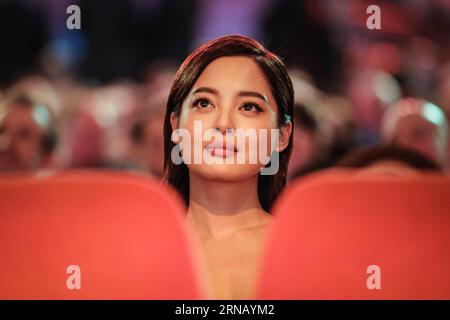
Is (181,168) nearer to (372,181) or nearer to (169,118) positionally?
(169,118)

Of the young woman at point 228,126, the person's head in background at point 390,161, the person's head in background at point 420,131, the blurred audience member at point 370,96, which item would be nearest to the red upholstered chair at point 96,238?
the young woman at point 228,126

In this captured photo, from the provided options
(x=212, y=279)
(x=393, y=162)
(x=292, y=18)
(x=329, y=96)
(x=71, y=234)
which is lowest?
(x=212, y=279)

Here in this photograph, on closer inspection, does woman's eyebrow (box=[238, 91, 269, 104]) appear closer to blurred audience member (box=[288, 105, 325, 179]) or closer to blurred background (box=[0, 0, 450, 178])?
blurred background (box=[0, 0, 450, 178])

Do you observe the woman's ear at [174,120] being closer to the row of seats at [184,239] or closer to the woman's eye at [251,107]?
the woman's eye at [251,107]

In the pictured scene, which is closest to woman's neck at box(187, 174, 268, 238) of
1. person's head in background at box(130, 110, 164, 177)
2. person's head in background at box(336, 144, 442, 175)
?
person's head in background at box(336, 144, 442, 175)

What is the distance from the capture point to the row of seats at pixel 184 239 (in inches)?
43.8

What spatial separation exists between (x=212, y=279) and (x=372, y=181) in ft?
1.30

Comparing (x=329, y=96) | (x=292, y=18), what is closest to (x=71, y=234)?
(x=292, y=18)

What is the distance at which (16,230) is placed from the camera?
3.83ft

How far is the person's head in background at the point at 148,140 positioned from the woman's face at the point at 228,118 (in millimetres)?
612

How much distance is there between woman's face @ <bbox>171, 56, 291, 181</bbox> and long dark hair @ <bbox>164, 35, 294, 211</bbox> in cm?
1

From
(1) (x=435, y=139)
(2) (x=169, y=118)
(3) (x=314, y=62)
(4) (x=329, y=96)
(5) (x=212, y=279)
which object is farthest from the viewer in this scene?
(4) (x=329, y=96)

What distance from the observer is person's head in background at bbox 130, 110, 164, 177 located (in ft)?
7.11

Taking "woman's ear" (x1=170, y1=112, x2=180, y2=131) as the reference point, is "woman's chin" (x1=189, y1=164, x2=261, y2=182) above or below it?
below
